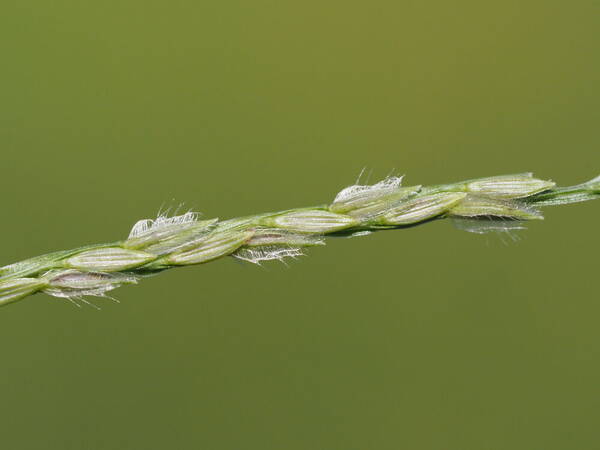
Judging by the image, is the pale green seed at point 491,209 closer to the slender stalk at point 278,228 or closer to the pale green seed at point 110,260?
the slender stalk at point 278,228

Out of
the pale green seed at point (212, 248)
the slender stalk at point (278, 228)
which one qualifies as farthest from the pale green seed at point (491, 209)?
the pale green seed at point (212, 248)

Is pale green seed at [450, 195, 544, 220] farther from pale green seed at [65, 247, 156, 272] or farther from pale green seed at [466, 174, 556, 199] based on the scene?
pale green seed at [65, 247, 156, 272]


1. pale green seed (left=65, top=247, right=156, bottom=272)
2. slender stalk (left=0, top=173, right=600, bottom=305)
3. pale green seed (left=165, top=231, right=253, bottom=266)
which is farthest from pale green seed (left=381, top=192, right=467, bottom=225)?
pale green seed (left=65, top=247, right=156, bottom=272)

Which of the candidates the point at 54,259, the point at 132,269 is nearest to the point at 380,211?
the point at 132,269

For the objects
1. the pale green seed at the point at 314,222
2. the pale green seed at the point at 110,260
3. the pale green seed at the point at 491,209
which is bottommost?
the pale green seed at the point at 491,209

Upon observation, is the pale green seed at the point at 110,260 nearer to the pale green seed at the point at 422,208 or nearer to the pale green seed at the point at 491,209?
the pale green seed at the point at 422,208

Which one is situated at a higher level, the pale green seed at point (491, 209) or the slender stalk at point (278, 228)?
the slender stalk at point (278, 228)

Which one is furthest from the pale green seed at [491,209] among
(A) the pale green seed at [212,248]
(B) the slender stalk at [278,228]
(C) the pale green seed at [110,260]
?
(C) the pale green seed at [110,260]

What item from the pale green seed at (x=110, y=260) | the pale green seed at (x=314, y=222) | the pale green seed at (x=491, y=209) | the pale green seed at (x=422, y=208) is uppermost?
the pale green seed at (x=110, y=260)
